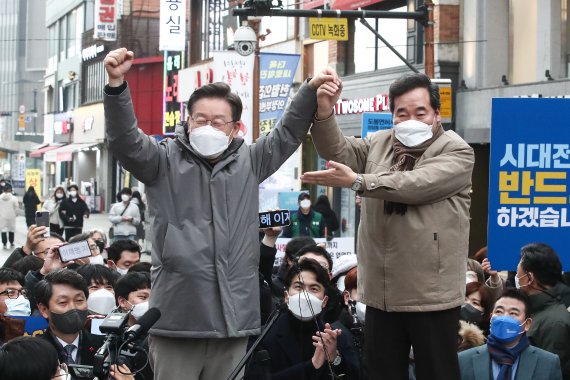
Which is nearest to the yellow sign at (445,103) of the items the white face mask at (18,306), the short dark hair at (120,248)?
the short dark hair at (120,248)

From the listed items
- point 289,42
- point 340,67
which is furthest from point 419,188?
→ point 289,42

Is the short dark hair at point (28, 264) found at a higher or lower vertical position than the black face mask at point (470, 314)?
higher

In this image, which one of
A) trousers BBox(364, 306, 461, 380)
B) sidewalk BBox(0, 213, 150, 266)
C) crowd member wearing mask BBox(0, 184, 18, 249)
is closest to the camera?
trousers BBox(364, 306, 461, 380)

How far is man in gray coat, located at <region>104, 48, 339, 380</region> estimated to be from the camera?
13.4ft

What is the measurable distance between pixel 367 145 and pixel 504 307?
241cm

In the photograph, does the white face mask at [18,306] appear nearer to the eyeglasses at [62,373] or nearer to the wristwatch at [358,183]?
the eyeglasses at [62,373]

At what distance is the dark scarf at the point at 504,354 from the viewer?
20.5ft

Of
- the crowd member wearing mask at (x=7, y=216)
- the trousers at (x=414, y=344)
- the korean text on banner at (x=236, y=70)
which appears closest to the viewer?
the trousers at (x=414, y=344)

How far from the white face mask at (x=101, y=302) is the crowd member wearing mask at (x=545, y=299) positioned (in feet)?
10.1

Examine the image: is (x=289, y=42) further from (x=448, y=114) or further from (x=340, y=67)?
(x=448, y=114)

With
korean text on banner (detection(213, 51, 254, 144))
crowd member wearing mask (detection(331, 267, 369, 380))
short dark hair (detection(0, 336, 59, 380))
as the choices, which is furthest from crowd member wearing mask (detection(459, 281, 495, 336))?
korean text on banner (detection(213, 51, 254, 144))

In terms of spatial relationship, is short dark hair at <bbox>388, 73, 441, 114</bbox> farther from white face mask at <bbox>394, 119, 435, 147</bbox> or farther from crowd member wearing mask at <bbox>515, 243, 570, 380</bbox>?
crowd member wearing mask at <bbox>515, 243, 570, 380</bbox>

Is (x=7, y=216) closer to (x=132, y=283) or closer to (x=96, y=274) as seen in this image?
(x=96, y=274)

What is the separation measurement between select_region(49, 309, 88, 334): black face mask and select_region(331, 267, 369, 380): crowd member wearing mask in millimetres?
1567
